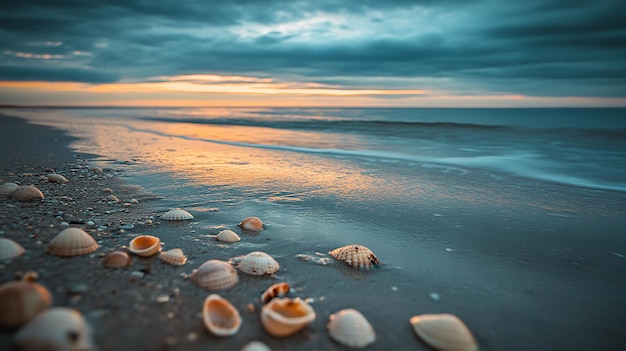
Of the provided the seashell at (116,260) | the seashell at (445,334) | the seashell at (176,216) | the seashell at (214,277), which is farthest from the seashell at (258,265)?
the seashell at (176,216)

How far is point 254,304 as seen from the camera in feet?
8.14

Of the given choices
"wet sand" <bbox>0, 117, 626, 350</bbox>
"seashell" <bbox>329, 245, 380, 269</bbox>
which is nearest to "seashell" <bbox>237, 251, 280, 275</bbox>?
"wet sand" <bbox>0, 117, 626, 350</bbox>

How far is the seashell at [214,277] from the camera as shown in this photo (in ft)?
8.61

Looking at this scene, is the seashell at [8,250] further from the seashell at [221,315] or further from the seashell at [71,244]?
the seashell at [221,315]

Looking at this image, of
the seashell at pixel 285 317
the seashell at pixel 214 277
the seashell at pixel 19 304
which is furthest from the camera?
the seashell at pixel 214 277

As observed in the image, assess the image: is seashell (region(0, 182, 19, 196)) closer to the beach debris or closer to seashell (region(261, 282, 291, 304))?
the beach debris

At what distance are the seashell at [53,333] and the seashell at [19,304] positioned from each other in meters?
0.12

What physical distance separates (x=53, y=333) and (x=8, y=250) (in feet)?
4.87

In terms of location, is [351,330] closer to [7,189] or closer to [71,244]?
[71,244]

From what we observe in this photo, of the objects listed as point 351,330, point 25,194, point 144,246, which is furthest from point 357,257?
point 25,194

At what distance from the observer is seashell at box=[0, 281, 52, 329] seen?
5.91 feet

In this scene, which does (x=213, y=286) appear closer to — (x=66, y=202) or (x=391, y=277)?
(x=391, y=277)

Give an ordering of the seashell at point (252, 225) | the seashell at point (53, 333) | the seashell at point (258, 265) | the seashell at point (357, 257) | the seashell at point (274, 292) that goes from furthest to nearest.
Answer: the seashell at point (252, 225)
the seashell at point (357, 257)
the seashell at point (258, 265)
the seashell at point (274, 292)
the seashell at point (53, 333)

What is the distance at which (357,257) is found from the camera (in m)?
3.22
